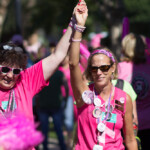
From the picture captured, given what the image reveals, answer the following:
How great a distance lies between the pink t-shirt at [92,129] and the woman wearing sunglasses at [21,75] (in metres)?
0.45

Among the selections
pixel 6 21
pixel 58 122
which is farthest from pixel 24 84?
pixel 6 21

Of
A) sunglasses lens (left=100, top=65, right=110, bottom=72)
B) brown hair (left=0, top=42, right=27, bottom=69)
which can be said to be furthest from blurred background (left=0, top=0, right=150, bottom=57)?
brown hair (left=0, top=42, right=27, bottom=69)

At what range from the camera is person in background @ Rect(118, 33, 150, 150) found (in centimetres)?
427

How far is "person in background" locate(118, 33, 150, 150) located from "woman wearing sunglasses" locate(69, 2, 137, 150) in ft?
3.06

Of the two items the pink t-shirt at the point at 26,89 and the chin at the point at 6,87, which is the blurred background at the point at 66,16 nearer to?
the pink t-shirt at the point at 26,89

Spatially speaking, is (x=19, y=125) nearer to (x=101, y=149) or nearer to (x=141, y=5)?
(x=101, y=149)

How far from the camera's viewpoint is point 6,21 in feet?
109

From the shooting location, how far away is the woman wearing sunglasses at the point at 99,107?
3.16 meters

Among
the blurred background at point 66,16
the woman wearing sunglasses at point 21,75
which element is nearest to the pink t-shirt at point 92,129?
the woman wearing sunglasses at point 21,75

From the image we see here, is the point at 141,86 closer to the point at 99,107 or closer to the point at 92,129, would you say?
the point at 99,107

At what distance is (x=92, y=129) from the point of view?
3176mm

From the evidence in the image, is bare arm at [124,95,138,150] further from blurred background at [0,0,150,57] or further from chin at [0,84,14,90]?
blurred background at [0,0,150,57]

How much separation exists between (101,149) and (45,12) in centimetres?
3291

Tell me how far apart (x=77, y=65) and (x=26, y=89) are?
47cm
